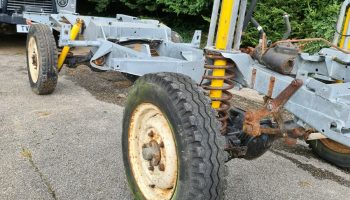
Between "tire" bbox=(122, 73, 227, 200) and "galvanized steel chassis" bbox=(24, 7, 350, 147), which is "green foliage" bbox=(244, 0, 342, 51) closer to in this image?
"galvanized steel chassis" bbox=(24, 7, 350, 147)

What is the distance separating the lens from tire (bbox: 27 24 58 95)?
545cm

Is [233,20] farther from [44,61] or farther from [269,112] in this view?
[44,61]

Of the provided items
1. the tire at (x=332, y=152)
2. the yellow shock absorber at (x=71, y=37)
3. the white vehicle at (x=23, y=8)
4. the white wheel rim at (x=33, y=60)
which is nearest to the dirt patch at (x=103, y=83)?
the yellow shock absorber at (x=71, y=37)

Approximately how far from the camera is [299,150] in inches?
177

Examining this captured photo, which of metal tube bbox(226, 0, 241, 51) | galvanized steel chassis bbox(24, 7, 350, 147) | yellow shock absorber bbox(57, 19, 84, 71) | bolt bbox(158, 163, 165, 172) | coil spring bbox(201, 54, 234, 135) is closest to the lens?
galvanized steel chassis bbox(24, 7, 350, 147)

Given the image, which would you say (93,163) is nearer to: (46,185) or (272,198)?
(46,185)

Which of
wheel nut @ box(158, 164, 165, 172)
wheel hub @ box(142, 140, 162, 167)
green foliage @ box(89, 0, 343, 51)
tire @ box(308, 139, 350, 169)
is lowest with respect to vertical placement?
tire @ box(308, 139, 350, 169)

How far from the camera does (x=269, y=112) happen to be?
9.09 ft

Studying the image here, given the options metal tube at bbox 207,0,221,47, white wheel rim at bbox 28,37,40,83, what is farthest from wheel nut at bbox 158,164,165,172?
white wheel rim at bbox 28,37,40,83

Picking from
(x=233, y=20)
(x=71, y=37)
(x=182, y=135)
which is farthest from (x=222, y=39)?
(x=71, y=37)

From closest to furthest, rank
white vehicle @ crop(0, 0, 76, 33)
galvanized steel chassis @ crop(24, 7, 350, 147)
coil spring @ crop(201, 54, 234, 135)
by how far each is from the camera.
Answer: galvanized steel chassis @ crop(24, 7, 350, 147), coil spring @ crop(201, 54, 234, 135), white vehicle @ crop(0, 0, 76, 33)

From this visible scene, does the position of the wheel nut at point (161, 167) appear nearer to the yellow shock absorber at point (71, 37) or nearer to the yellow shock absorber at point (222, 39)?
the yellow shock absorber at point (222, 39)

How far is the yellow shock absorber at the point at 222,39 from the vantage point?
2.84 metres

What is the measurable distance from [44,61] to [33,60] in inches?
26.5
